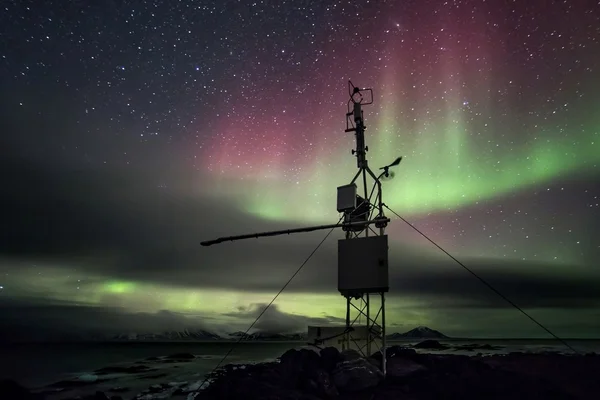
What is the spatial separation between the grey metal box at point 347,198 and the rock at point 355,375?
6886 millimetres

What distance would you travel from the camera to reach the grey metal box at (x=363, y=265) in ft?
51.8

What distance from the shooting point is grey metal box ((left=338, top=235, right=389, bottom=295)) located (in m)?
15.8

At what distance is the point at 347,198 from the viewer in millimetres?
18016

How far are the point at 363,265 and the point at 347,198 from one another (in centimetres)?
352

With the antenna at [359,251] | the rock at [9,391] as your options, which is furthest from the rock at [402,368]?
the rock at [9,391]

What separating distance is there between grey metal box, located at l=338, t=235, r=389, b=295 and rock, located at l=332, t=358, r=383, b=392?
3.08 metres

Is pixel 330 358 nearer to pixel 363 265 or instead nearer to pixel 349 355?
pixel 349 355

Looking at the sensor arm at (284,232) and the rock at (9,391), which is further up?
the sensor arm at (284,232)

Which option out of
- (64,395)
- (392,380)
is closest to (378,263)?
(392,380)

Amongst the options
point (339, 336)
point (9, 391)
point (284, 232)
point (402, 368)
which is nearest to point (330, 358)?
point (339, 336)

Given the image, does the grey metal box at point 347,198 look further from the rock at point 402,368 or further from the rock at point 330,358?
the rock at point 402,368

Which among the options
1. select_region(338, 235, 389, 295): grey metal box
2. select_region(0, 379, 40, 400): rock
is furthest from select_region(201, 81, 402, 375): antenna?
select_region(0, 379, 40, 400): rock

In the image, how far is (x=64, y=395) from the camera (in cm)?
3744

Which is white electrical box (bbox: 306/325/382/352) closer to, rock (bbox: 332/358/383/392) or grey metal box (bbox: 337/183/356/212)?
rock (bbox: 332/358/383/392)
